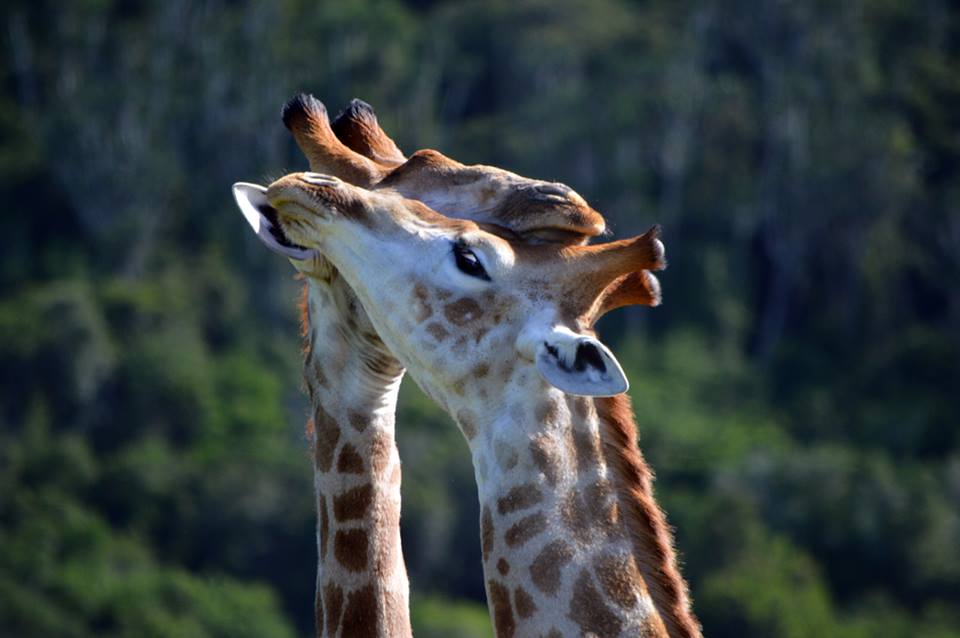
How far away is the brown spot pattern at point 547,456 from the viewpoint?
15.4 feet

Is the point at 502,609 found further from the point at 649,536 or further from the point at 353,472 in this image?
the point at 353,472

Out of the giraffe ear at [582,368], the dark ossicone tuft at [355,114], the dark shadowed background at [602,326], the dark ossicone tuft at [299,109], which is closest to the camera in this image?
the giraffe ear at [582,368]

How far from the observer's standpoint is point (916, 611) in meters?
50.0

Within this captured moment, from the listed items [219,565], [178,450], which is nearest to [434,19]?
[178,450]

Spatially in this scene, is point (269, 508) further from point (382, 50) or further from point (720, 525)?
point (382, 50)

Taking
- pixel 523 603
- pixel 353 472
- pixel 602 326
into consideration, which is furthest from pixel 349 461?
pixel 602 326

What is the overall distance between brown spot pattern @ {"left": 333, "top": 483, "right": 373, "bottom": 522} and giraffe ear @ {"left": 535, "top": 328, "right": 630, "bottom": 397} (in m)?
0.91

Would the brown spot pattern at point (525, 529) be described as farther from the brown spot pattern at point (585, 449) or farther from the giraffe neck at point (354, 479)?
the giraffe neck at point (354, 479)

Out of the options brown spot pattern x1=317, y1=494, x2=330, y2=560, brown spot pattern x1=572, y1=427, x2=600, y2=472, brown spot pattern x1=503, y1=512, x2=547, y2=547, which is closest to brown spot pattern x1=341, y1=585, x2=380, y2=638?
brown spot pattern x1=317, y1=494, x2=330, y2=560

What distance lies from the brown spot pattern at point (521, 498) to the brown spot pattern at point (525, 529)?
0.10 ft

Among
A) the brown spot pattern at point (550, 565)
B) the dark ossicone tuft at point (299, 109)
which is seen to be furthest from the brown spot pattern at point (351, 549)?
the dark ossicone tuft at point (299, 109)

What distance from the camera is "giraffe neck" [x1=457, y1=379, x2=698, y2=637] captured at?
183 inches

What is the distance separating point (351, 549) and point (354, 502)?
Answer: 0.40ft

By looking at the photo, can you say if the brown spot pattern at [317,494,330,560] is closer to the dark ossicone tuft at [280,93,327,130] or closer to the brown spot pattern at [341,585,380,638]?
the brown spot pattern at [341,585,380,638]
